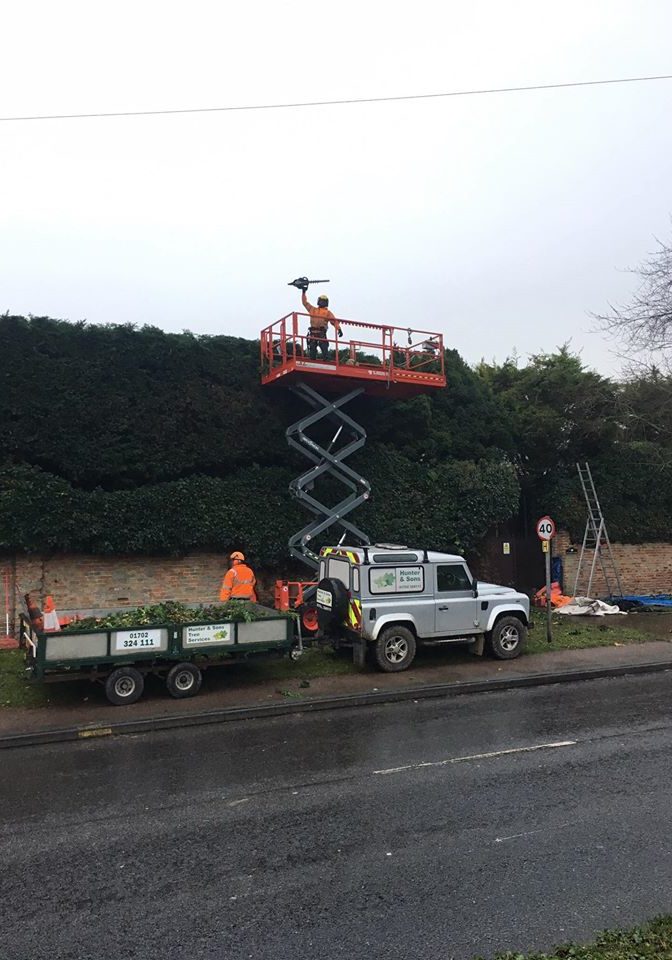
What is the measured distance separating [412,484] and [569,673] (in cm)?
779

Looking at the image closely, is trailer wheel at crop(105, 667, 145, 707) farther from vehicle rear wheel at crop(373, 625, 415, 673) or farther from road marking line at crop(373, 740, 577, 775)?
road marking line at crop(373, 740, 577, 775)

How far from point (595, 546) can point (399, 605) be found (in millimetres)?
10981

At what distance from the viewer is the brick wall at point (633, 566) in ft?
64.6

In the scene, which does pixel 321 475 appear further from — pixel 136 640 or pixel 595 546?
pixel 595 546

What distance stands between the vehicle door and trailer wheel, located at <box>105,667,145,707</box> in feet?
16.1

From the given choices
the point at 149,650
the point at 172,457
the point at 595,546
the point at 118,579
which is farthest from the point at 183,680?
the point at 595,546

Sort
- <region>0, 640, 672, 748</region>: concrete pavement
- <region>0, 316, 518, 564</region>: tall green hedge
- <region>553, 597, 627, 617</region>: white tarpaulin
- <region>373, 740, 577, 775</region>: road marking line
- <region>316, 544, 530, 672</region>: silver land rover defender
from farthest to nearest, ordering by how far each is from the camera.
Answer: <region>553, 597, 627, 617</region>: white tarpaulin → <region>0, 316, 518, 564</region>: tall green hedge → <region>316, 544, 530, 672</region>: silver land rover defender → <region>0, 640, 672, 748</region>: concrete pavement → <region>373, 740, 577, 775</region>: road marking line

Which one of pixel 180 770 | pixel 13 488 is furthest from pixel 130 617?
pixel 13 488

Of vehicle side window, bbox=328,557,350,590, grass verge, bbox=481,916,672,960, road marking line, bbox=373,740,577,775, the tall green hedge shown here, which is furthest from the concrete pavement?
grass verge, bbox=481,916,672,960

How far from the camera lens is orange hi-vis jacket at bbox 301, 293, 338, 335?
15.4 meters

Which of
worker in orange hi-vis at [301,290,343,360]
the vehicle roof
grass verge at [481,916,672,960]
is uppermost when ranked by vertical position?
worker in orange hi-vis at [301,290,343,360]

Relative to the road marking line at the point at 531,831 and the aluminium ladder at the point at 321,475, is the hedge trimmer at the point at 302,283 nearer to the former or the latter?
the aluminium ladder at the point at 321,475

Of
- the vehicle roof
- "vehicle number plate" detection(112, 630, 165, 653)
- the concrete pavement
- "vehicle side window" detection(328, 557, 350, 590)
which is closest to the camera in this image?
the concrete pavement

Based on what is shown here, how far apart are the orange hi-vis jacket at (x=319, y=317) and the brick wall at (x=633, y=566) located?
31.8 feet
